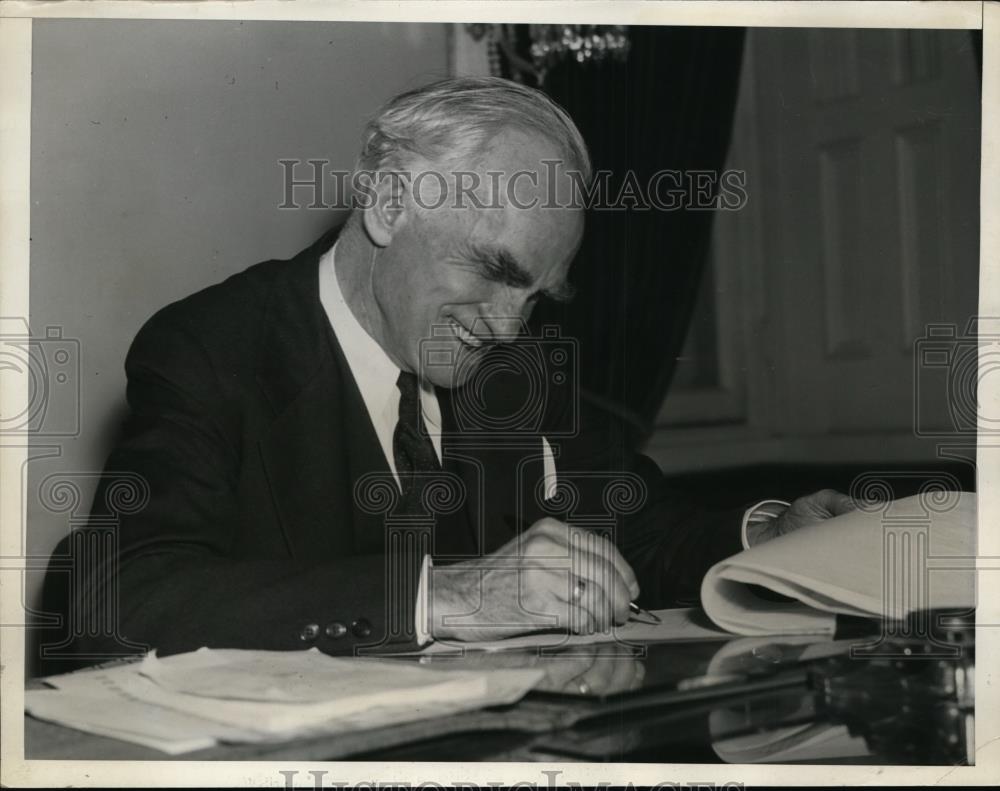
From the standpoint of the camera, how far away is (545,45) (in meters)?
1.71

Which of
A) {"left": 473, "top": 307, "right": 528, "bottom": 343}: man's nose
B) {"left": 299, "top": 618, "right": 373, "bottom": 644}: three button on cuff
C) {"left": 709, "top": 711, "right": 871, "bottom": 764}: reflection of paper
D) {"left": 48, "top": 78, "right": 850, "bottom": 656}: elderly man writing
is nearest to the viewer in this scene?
{"left": 709, "top": 711, "right": 871, "bottom": 764}: reflection of paper

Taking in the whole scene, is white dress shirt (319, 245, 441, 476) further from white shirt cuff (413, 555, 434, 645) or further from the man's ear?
white shirt cuff (413, 555, 434, 645)

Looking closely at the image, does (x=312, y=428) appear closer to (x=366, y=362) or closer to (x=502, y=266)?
(x=366, y=362)

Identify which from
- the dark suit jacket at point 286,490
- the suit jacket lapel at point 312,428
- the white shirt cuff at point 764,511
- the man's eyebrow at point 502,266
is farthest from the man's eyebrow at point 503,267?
the white shirt cuff at point 764,511

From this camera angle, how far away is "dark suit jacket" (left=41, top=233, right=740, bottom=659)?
58.9 inches

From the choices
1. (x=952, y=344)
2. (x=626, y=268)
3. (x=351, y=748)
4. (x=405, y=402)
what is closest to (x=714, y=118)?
(x=626, y=268)

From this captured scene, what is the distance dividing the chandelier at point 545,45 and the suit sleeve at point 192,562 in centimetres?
65

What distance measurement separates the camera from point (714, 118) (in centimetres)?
177

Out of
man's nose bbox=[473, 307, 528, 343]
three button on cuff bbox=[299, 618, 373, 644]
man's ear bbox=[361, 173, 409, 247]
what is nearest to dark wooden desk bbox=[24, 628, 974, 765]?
three button on cuff bbox=[299, 618, 373, 644]

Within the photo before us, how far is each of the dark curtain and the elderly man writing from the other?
38 mm

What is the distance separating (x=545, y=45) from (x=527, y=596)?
0.85m

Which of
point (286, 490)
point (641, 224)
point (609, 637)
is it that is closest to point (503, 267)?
point (641, 224)

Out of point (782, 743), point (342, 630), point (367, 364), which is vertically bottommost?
point (782, 743)

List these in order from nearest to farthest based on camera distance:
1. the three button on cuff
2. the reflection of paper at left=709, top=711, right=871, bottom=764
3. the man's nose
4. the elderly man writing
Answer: the reflection of paper at left=709, top=711, right=871, bottom=764
the three button on cuff
the elderly man writing
the man's nose
